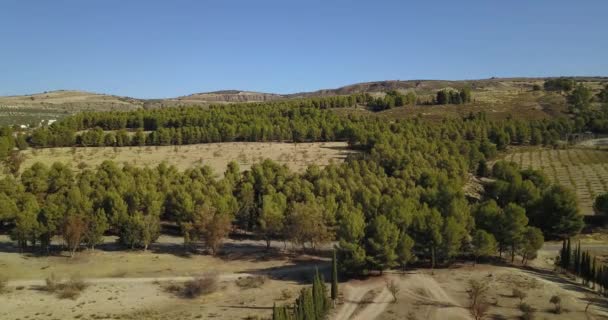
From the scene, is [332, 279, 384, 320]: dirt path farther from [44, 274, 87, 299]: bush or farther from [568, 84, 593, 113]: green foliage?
[568, 84, 593, 113]: green foliage

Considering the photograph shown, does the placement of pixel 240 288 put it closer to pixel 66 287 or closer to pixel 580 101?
pixel 66 287

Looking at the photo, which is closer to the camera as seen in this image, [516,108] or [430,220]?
[430,220]

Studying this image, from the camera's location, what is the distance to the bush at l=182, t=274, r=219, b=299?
45.2 m

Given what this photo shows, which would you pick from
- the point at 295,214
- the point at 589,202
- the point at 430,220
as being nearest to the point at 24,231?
the point at 295,214

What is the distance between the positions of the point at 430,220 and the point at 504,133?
83.9 meters

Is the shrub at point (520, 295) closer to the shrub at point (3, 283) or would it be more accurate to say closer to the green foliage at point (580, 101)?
the shrub at point (3, 283)

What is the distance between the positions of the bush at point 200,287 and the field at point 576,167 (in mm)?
59398

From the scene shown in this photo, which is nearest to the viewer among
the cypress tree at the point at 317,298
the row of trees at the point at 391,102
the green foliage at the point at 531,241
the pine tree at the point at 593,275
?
the cypress tree at the point at 317,298

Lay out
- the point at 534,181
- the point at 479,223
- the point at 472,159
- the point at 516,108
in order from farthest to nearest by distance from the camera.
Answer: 1. the point at 516,108
2. the point at 472,159
3. the point at 534,181
4. the point at 479,223

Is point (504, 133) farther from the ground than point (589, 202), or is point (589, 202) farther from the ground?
point (504, 133)

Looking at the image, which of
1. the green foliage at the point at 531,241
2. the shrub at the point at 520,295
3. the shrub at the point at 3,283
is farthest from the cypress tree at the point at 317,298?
the shrub at the point at 3,283

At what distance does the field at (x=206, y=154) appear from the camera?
336 feet

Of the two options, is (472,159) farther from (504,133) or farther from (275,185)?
(275,185)

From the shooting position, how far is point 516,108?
17288cm
